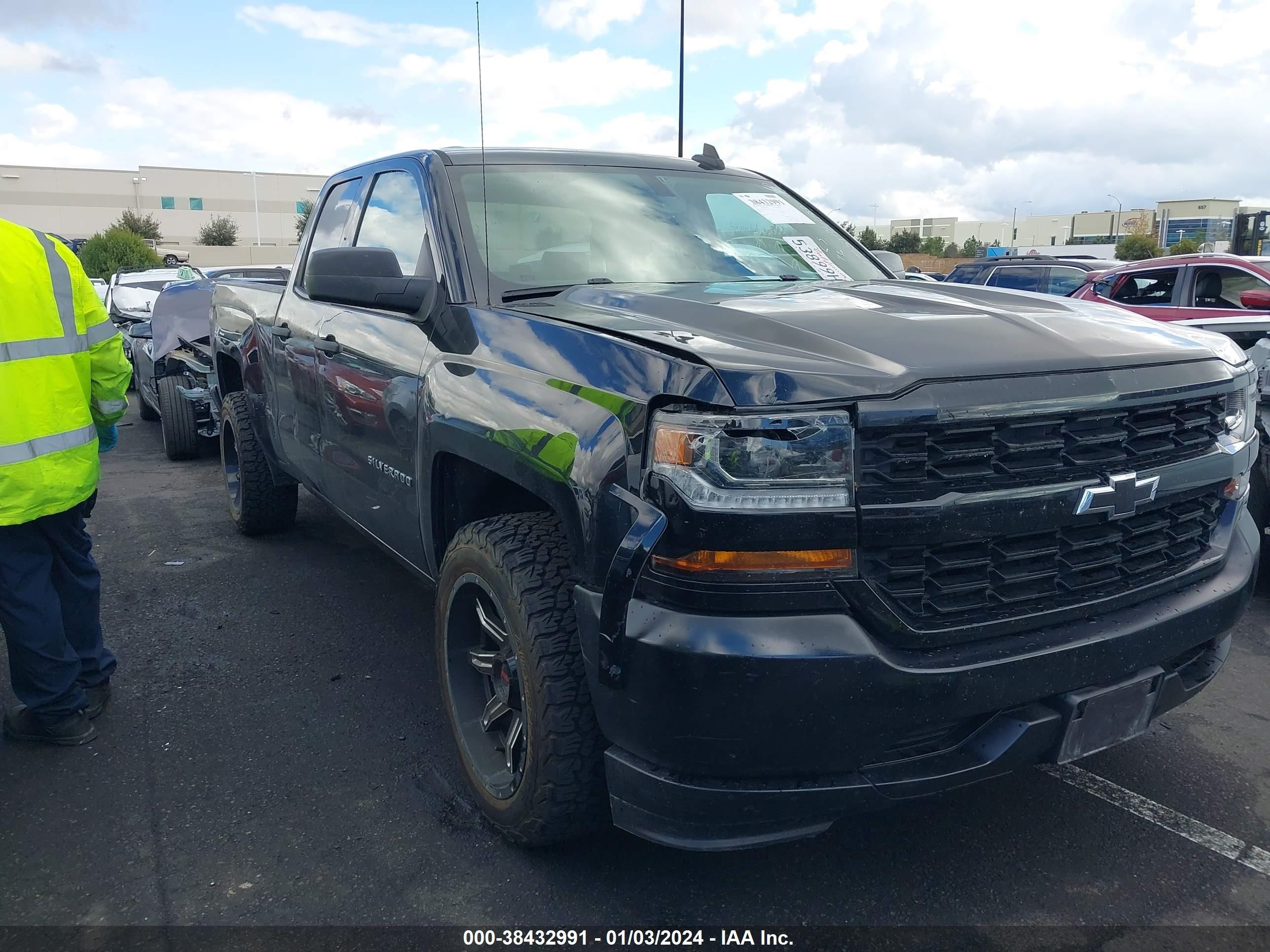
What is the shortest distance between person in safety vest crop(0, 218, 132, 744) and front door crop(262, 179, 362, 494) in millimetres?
699

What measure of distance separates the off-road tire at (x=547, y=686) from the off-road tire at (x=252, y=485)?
3203mm

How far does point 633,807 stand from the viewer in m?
2.16

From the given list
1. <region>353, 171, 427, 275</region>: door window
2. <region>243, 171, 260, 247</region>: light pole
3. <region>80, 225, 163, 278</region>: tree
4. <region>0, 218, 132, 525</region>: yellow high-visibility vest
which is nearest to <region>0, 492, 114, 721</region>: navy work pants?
<region>0, 218, 132, 525</region>: yellow high-visibility vest

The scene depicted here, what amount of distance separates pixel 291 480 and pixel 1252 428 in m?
4.37

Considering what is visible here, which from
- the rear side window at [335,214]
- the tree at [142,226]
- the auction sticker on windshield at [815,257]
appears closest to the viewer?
the auction sticker on windshield at [815,257]

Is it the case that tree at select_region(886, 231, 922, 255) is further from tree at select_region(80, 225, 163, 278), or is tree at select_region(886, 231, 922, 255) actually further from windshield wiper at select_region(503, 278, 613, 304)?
windshield wiper at select_region(503, 278, 613, 304)

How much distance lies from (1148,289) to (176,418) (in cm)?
938

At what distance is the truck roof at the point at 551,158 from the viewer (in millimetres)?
3461

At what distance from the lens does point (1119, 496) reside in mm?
2197

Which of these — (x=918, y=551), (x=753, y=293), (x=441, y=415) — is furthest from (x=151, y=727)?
(x=918, y=551)

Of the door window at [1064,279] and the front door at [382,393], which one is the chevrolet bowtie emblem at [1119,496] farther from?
the door window at [1064,279]

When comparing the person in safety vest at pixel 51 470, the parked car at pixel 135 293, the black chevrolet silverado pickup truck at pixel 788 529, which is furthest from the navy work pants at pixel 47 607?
the parked car at pixel 135 293

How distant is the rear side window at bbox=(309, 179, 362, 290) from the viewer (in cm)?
424

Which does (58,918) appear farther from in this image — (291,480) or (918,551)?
(291,480)
